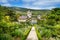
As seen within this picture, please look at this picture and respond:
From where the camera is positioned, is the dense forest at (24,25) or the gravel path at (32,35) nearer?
the dense forest at (24,25)

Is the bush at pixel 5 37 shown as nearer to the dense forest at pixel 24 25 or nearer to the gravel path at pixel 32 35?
the dense forest at pixel 24 25

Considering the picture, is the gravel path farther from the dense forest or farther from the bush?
the bush

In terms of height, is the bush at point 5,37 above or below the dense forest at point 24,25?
below

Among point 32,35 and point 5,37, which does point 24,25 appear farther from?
point 5,37

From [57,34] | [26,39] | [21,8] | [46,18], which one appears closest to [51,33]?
[57,34]

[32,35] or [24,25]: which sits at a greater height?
[24,25]

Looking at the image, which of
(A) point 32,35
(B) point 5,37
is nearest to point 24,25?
(A) point 32,35

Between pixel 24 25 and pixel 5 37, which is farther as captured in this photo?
pixel 24 25

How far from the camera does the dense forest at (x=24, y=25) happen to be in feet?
12.3

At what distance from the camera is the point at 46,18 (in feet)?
12.7

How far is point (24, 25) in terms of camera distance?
3.81m

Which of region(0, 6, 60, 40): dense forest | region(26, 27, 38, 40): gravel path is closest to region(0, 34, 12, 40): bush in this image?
region(0, 6, 60, 40): dense forest

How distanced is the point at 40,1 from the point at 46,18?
472 mm

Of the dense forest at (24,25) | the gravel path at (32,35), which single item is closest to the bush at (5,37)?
the dense forest at (24,25)
